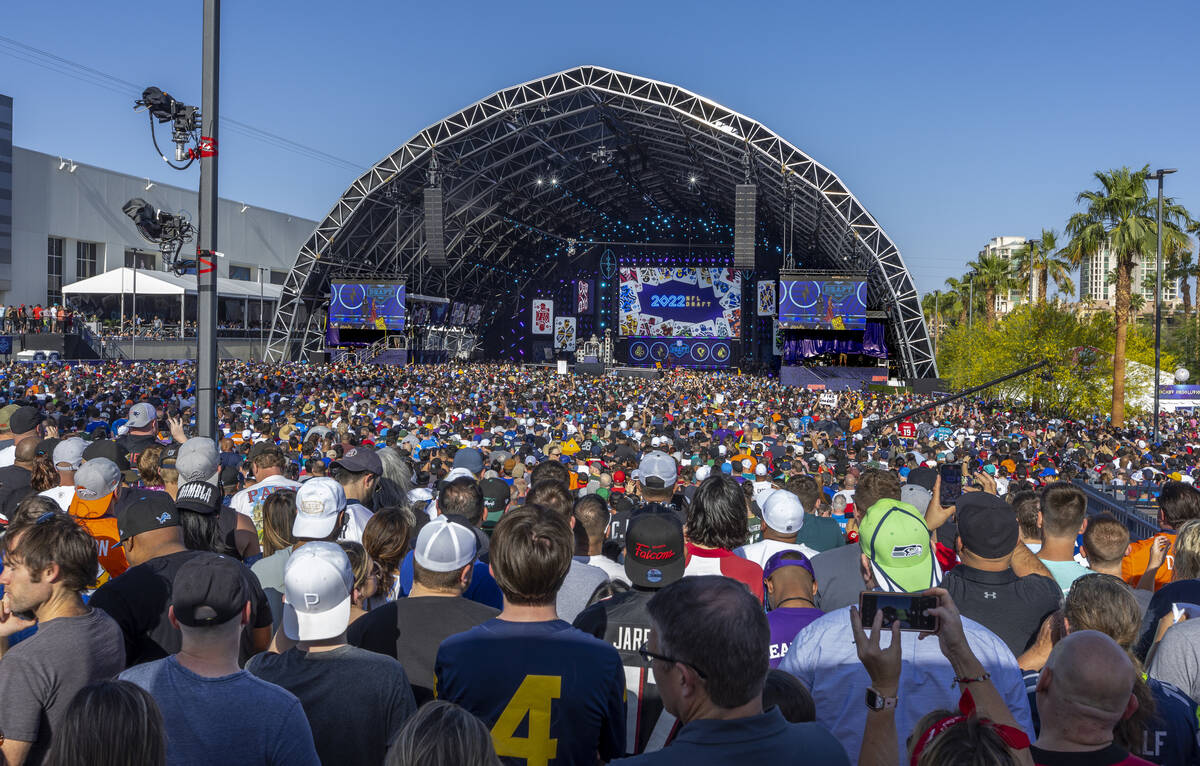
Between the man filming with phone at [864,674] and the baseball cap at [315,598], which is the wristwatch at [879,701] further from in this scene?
the baseball cap at [315,598]

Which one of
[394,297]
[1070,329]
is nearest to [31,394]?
[394,297]

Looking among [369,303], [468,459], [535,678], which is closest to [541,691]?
[535,678]

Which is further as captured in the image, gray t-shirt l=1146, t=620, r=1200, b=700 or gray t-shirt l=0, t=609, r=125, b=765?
gray t-shirt l=1146, t=620, r=1200, b=700

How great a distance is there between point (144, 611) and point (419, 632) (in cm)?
111

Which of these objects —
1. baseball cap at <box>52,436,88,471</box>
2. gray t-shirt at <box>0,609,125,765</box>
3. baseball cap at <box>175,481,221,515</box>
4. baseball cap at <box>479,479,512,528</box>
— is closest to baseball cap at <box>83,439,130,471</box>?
baseball cap at <box>52,436,88,471</box>

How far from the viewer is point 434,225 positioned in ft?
100.0

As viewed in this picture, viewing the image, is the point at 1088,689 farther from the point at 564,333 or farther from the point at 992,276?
the point at 992,276

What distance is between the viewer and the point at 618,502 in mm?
7359

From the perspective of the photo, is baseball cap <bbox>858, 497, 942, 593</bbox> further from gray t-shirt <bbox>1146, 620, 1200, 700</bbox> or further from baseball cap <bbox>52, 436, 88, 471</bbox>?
baseball cap <bbox>52, 436, 88, 471</bbox>

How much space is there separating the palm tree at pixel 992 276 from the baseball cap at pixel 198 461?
5376cm

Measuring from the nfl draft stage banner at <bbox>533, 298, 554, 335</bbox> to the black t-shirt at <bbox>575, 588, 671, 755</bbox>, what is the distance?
5243 cm

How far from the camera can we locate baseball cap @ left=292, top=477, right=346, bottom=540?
447 cm

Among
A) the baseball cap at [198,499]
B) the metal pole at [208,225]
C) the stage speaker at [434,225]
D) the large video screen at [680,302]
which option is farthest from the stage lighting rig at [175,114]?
the large video screen at [680,302]

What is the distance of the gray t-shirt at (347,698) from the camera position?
2.87 metres
